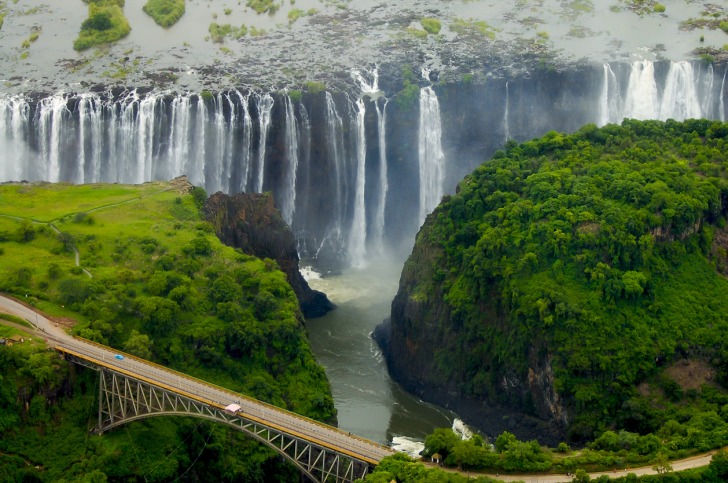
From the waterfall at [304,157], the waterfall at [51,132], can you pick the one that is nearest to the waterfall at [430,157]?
the waterfall at [304,157]

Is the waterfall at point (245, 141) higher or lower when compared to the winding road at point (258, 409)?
higher

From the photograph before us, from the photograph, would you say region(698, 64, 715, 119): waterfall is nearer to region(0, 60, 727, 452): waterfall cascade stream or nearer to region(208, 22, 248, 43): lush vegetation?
region(0, 60, 727, 452): waterfall cascade stream

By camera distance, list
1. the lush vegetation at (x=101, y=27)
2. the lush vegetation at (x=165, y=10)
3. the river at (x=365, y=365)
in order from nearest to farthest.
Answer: the river at (x=365, y=365), the lush vegetation at (x=101, y=27), the lush vegetation at (x=165, y=10)

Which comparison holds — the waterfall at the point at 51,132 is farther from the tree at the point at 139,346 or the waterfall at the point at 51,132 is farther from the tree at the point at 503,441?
the tree at the point at 503,441

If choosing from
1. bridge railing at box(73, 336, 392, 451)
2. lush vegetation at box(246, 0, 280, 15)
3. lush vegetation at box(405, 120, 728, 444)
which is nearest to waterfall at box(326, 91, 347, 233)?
lush vegetation at box(405, 120, 728, 444)

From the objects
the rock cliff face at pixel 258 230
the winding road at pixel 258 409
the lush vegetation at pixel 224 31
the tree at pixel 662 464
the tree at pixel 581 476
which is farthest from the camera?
the lush vegetation at pixel 224 31

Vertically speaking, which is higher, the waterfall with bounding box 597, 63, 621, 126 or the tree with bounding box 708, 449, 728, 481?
the waterfall with bounding box 597, 63, 621, 126

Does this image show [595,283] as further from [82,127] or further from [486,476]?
[82,127]
